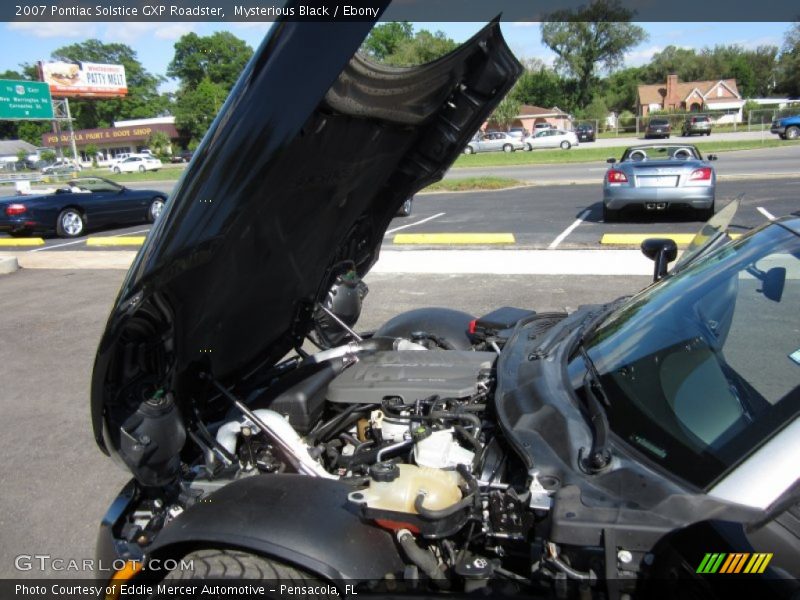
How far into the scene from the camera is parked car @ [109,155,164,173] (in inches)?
2000

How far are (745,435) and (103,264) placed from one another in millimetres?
10823

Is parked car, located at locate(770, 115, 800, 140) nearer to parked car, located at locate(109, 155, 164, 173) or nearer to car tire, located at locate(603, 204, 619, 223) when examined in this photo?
car tire, located at locate(603, 204, 619, 223)

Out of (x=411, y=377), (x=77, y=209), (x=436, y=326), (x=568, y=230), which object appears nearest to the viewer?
(x=411, y=377)

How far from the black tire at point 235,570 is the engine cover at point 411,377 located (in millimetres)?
892

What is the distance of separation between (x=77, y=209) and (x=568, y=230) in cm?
1089

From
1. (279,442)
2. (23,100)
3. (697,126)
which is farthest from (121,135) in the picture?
(279,442)

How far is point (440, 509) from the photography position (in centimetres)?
182

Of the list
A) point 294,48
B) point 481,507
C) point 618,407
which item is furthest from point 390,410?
point 294,48

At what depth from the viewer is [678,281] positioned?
251 centimetres

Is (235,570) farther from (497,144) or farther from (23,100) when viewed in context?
(23,100)

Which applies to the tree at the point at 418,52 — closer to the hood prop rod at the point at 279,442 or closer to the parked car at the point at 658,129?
the hood prop rod at the point at 279,442

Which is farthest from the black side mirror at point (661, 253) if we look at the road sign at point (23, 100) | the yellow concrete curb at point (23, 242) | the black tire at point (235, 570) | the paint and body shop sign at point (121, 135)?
the paint and body shop sign at point (121, 135)

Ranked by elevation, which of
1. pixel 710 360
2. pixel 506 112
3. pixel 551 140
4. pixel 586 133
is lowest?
pixel 710 360

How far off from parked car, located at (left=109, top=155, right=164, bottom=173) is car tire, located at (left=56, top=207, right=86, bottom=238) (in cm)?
3816
